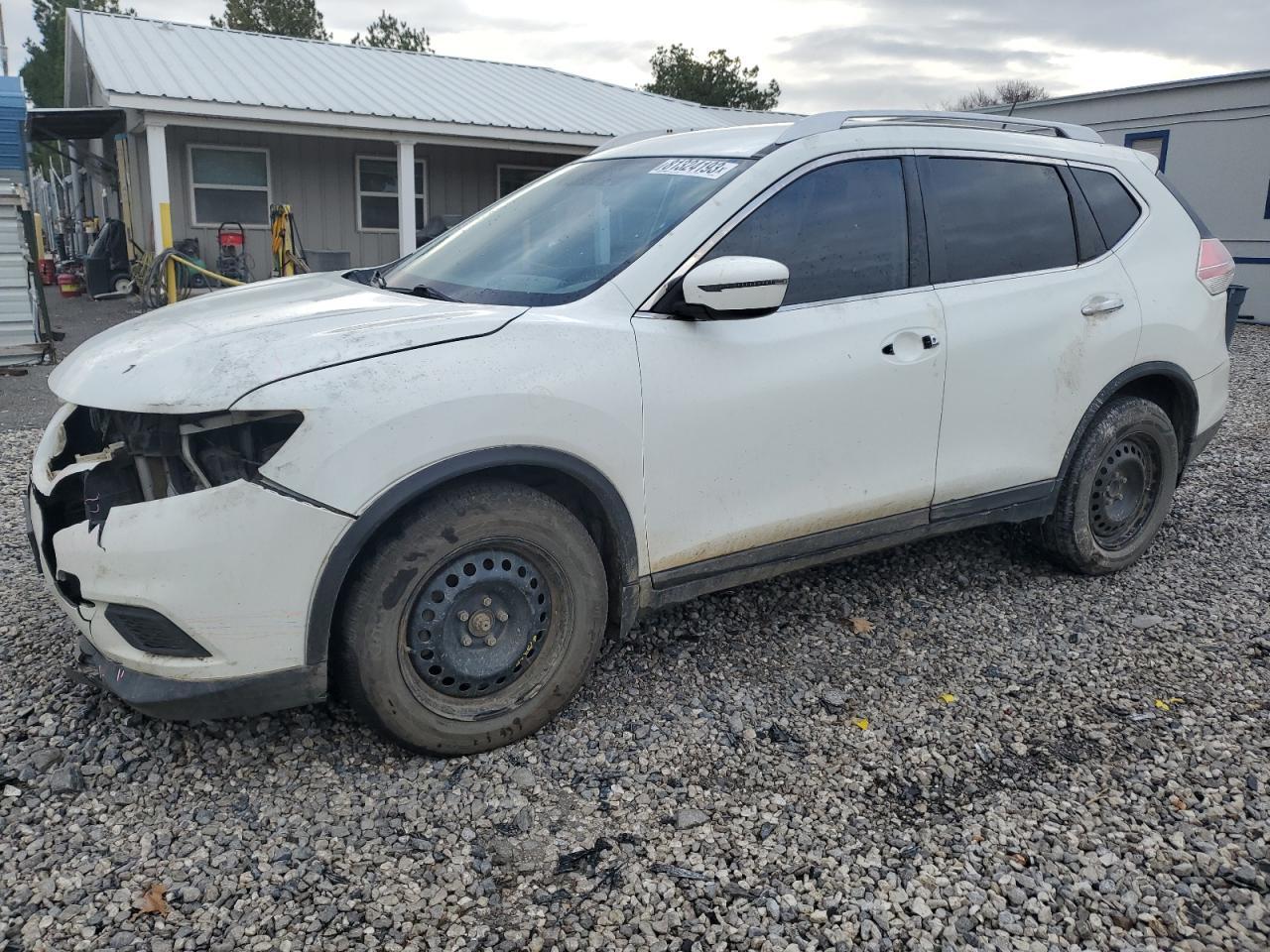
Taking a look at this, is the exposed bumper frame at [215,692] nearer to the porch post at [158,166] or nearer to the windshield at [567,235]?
the windshield at [567,235]

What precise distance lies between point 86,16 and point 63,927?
1888cm

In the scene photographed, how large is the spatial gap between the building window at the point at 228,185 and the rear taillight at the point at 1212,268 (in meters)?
15.3

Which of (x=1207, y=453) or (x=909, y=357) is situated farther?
(x=1207, y=453)

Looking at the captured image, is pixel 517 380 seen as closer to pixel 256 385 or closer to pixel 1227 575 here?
pixel 256 385

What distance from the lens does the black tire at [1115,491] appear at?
14.4 feet

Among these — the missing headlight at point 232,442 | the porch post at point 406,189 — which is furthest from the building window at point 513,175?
the missing headlight at point 232,442

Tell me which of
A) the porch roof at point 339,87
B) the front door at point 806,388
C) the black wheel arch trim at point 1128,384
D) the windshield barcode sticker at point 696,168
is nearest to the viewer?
the front door at point 806,388

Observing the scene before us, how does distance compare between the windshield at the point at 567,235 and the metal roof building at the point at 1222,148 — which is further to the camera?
the metal roof building at the point at 1222,148

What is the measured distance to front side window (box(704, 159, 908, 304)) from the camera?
3412 mm

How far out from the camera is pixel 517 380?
2.87 metres

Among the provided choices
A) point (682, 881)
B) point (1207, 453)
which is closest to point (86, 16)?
point (1207, 453)

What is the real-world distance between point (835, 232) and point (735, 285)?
73cm

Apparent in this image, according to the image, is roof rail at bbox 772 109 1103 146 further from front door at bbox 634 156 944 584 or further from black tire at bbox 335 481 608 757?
black tire at bbox 335 481 608 757

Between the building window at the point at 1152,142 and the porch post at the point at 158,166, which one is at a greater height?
the building window at the point at 1152,142
